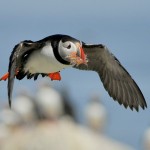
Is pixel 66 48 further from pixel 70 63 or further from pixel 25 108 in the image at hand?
pixel 25 108

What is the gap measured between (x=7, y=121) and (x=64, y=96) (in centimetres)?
123

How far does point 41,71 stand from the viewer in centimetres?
1574

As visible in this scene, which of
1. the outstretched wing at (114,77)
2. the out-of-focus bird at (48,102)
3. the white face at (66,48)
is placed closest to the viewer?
the white face at (66,48)

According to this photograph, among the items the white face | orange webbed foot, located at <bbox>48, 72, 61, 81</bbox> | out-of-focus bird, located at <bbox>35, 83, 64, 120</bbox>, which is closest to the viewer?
the white face

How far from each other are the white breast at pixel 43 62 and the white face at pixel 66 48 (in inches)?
3.2

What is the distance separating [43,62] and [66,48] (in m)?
0.26

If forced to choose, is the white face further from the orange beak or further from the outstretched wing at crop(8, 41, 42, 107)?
the outstretched wing at crop(8, 41, 42, 107)

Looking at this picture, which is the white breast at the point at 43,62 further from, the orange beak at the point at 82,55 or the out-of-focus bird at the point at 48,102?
the out-of-focus bird at the point at 48,102

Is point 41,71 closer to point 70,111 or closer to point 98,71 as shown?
point 98,71

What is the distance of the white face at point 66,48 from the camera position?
15.6 metres

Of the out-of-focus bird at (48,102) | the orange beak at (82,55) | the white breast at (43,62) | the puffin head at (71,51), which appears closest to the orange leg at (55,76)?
the white breast at (43,62)

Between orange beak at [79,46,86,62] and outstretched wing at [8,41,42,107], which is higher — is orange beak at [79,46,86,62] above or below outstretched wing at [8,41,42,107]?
above

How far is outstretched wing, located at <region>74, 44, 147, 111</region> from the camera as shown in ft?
55.5

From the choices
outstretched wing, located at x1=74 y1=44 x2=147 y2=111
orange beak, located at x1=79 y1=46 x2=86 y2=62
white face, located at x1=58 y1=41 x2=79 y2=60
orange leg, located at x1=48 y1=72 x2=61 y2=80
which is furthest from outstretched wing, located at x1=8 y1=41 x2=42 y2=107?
outstretched wing, located at x1=74 y1=44 x2=147 y2=111
